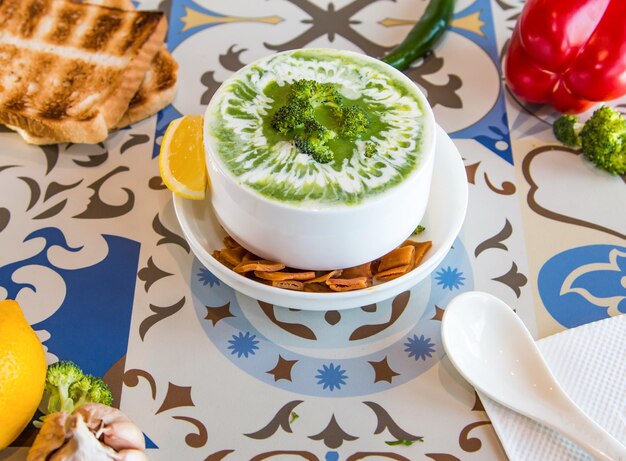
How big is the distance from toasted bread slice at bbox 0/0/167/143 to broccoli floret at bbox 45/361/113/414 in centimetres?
71

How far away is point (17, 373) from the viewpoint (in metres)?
1.20

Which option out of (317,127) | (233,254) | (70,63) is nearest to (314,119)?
(317,127)

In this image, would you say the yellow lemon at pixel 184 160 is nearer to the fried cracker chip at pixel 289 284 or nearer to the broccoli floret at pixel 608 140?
the fried cracker chip at pixel 289 284

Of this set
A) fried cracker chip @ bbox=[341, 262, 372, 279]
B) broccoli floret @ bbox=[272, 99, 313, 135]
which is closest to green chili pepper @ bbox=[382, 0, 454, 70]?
broccoli floret @ bbox=[272, 99, 313, 135]

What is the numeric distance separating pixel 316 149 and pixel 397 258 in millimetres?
295

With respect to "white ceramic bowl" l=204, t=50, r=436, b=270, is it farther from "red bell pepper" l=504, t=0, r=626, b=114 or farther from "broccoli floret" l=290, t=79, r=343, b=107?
"red bell pepper" l=504, t=0, r=626, b=114

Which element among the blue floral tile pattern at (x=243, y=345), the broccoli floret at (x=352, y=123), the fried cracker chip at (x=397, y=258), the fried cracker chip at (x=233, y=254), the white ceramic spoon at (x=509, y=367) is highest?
the broccoli floret at (x=352, y=123)

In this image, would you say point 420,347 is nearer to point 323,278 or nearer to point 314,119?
point 323,278

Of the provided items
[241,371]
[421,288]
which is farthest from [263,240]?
[421,288]

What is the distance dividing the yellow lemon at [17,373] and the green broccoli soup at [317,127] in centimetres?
50

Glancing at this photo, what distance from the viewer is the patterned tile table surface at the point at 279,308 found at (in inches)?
53.6

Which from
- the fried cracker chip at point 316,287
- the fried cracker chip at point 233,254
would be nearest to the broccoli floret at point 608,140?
the fried cracker chip at point 316,287

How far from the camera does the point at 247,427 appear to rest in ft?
4.44

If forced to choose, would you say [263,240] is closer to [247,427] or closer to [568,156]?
[247,427]
